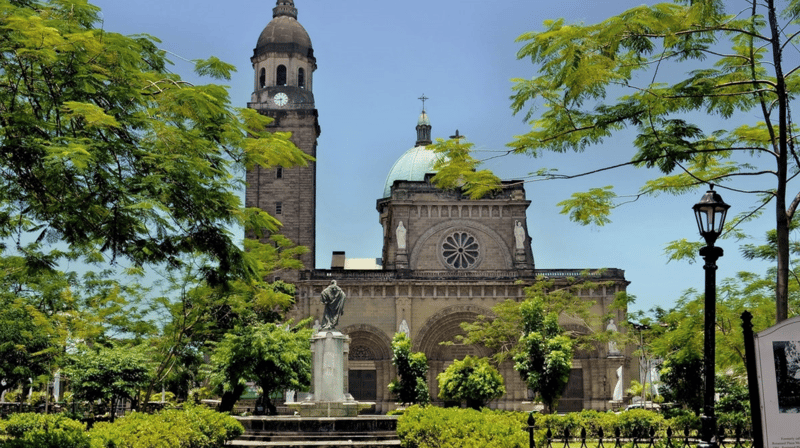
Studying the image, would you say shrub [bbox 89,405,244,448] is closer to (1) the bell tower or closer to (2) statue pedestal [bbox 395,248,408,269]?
(2) statue pedestal [bbox 395,248,408,269]

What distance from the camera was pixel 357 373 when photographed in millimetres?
51281

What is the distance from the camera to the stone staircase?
64.9ft

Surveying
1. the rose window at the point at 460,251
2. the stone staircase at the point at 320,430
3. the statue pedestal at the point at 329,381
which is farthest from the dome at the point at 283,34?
the stone staircase at the point at 320,430

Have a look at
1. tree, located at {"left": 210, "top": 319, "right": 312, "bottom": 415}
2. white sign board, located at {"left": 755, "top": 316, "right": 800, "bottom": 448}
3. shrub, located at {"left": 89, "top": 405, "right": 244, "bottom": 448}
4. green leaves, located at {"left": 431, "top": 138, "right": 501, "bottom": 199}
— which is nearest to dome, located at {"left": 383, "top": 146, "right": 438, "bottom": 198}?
tree, located at {"left": 210, "top": 319, "right": 312, "bottom": 415}

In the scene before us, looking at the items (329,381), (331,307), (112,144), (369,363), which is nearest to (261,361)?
(331,307)

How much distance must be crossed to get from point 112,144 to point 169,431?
24.1 ft

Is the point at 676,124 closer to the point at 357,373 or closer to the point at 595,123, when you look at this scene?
the point at 595,123

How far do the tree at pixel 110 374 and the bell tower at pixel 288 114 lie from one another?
85.8 feet

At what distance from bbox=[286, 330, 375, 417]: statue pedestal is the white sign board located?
52.3 feet

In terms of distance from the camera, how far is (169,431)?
590 inches

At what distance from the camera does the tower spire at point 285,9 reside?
190 ft

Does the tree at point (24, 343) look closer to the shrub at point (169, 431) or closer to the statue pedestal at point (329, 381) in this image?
the statue pedestal at point (329, 381)

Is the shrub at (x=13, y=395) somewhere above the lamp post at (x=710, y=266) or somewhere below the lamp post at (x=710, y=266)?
below

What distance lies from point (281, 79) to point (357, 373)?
20338 mm
